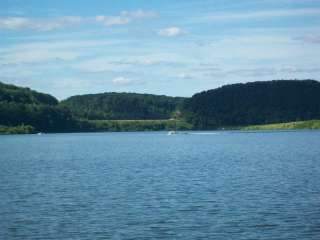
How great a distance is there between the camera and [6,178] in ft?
219

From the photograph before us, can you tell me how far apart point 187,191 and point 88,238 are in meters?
18.9

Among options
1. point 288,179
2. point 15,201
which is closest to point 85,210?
point 15,201

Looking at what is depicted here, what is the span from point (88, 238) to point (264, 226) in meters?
9.77

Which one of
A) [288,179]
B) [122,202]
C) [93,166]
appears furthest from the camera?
[93,166]

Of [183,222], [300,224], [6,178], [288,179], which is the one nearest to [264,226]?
[300,224]

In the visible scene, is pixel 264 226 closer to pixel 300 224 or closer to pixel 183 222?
pixel 300 224

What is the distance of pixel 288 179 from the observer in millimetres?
60812

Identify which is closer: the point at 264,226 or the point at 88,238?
the point at 88,238

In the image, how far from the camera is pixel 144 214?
40938 millimetres

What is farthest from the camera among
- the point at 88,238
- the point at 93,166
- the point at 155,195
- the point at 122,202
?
the point at 93,166

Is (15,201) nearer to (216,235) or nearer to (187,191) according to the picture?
(187,191)

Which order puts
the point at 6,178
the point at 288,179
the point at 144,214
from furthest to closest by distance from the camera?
the point at 6,178, the point at 288,179, the point at 144,214

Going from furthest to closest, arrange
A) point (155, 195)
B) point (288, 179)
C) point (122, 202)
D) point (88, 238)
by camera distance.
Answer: point (288, 179), point (155, 195), point (122, 202), point (88, 238)

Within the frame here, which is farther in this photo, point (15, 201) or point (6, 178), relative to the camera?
point (6, 178)
